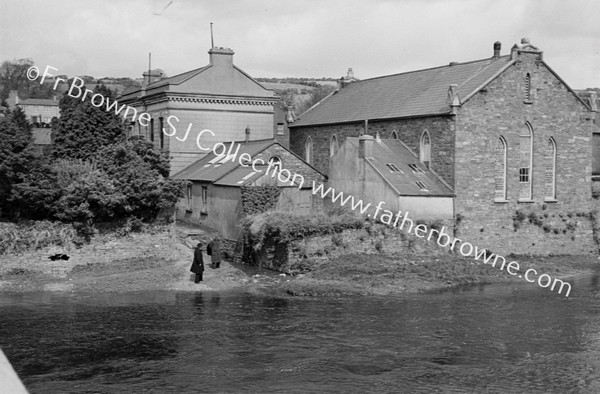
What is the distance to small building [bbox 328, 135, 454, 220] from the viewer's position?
1249 inches

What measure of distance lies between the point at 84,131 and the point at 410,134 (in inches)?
618

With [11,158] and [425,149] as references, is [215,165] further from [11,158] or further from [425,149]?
[11,158]

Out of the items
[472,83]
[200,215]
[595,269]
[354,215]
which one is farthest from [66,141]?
[595,269]

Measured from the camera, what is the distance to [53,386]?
46.4 ft

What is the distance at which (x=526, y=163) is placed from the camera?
35.1 metres

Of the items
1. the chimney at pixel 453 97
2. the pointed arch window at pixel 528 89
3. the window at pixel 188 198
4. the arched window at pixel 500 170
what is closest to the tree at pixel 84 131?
the window at pixel 188 198

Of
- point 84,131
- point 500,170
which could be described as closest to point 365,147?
point 500,170

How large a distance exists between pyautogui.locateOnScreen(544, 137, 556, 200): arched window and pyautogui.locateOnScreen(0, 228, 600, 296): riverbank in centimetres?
667

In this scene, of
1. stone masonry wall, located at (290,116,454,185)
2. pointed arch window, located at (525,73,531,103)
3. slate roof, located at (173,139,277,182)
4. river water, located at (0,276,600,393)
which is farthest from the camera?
slate roof, located at (173,139,277,182)

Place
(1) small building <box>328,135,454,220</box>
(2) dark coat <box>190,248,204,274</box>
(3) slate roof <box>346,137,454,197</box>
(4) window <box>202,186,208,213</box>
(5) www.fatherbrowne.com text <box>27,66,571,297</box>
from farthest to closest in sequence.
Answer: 1. (4) window <box>202,186,208,213</box>
2. (3) slate roof <box>346,137,454,197</box>
3. (1) small building <box>328,135,454,220</box>
4. (5) www.fatherbrowne.com text <box>27,66,571,297</box>
5. (2) dark coat <box>190,248,204,274</box>

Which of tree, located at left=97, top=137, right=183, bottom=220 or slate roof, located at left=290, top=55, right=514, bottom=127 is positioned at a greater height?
slate roof, located at left=290, top=55, right=514, bottom=127

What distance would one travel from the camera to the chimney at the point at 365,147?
33344 millimetres

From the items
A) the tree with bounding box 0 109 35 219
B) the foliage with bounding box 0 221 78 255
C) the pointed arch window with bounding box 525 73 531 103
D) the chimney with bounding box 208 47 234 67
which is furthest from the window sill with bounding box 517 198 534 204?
the tree with bounding box 0 109 35 219

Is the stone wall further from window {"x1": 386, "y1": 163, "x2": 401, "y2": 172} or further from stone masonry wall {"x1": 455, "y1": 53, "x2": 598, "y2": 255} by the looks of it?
window {"x1": 386, "y1": 163, "x2": 401, "y2": 172}
